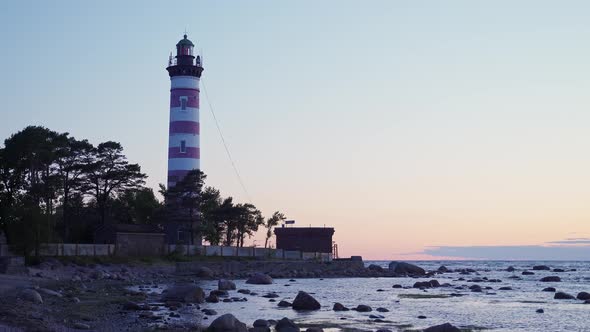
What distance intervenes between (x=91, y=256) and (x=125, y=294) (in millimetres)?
19964

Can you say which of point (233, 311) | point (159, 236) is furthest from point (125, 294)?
point (159, 236)

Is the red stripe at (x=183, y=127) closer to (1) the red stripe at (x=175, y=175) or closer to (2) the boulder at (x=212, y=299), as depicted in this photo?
(1) the red stripe at (x=175, y=175)

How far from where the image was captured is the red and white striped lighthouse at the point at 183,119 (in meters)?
70.5

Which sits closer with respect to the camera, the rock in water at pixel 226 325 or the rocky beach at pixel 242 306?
the rock in water at pixel 226 325

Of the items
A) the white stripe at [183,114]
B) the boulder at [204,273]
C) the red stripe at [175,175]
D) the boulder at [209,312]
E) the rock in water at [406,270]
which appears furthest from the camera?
the rock in water at [406,270]

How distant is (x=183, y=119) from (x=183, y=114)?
53 centimetres

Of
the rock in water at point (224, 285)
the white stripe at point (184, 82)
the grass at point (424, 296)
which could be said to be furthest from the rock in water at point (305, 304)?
the white stripe at point (184, 82)

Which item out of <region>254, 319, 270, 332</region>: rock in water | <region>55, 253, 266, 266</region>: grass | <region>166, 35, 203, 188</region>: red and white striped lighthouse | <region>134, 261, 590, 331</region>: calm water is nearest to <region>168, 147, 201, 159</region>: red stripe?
<region>166, 35, 203, 188</region>: red and white striped lighthouse

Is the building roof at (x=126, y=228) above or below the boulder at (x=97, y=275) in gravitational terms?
above

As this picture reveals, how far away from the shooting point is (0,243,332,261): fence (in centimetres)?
5362

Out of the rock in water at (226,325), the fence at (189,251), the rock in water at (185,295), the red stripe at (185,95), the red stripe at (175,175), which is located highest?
the red stripe at (185,95)

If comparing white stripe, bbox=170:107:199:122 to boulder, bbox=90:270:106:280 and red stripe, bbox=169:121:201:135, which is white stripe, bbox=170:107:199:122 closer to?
red stripe, bbox=169:121:201:135

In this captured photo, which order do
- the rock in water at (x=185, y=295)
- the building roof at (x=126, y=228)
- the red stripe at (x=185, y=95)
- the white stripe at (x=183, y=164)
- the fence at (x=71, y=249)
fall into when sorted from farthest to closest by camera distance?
the red stripe at (x=185, y=95) < the white stripe at (x=183, y=164) < the building roof at (x=126, y=228) < the fence at (x=71, y=249) < the rock in water at (x=185, y=295)

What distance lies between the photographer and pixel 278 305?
34.9 metres
